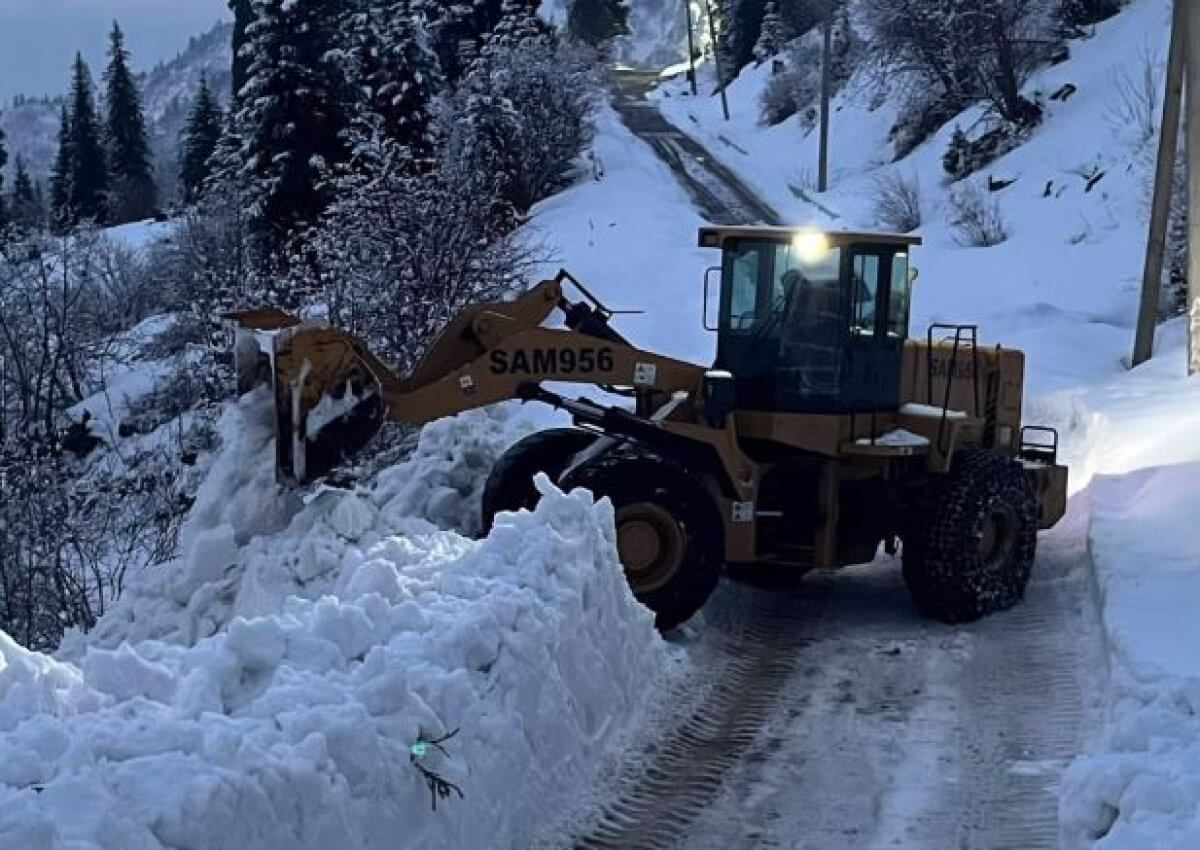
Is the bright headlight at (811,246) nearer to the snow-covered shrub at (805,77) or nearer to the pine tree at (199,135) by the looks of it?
the snow-covered shrub at (805,77)

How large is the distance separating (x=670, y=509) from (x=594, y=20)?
222 feet

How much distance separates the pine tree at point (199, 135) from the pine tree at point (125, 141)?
655cm

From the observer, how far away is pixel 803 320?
1002 centimetres

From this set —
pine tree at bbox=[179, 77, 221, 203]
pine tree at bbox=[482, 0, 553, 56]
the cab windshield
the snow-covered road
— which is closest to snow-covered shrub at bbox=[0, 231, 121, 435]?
pine tree at bbox=[482, 0, 553, 56]

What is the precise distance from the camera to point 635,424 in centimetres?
958

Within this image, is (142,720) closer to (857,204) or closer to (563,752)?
(563,752)

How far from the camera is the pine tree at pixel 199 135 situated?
58.8 meters

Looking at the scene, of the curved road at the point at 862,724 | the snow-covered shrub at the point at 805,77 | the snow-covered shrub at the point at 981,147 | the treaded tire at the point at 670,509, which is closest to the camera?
the curved road at the point at 862,724

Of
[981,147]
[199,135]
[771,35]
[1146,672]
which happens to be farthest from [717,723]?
[771,35]

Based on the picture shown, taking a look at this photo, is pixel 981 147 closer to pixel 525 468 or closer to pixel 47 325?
pixel 47 325

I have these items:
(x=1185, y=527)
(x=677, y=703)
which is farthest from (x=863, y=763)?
(x=1185, y=527)

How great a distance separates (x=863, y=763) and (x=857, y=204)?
108ft

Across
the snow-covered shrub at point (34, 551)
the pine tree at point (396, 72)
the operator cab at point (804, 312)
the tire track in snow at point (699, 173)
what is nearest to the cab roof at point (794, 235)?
the operator cab at point (804, 312)

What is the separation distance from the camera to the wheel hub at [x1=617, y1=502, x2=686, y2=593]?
9055mm
